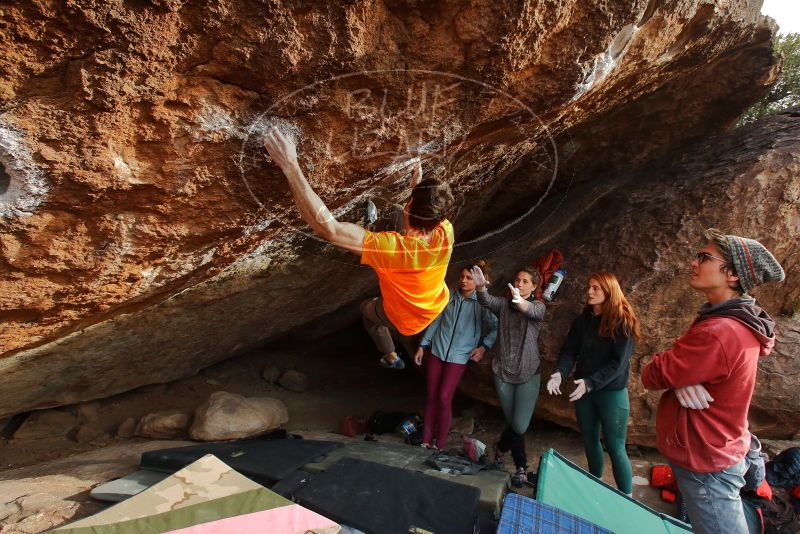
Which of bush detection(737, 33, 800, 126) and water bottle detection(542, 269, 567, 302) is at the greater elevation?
bush detection(737, 33, 800, 126)

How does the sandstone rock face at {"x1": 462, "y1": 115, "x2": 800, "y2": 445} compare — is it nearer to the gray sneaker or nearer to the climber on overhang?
the climber on overhang

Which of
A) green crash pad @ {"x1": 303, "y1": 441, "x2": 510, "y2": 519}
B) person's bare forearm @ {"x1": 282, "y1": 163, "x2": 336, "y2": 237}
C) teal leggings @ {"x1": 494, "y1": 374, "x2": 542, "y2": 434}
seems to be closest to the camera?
person's bare forearm @ {"x1": 282, "y1": 163, "x2": 336, "y2": 237}

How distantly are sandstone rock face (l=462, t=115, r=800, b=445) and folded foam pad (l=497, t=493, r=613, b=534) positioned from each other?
2.09 m

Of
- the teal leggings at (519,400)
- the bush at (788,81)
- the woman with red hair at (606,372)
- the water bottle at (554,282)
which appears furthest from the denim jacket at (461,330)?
the bush at (788,81)

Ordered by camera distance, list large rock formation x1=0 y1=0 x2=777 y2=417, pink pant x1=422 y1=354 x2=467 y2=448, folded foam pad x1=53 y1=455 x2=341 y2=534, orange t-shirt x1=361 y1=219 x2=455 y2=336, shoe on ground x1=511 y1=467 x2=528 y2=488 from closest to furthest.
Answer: large rock formation x1=0 y1=0 x2=777 y2=417 → folded foam pad x1=53 y1=455 x2=341 y2=534 → orange t-shirt x1=361 y1=219 x2=455 y2=336 → shoe on ground x1=511 y1=467 x2=528 y2=488 → pink pant x1=422 y1=354 x2=467 y2=448

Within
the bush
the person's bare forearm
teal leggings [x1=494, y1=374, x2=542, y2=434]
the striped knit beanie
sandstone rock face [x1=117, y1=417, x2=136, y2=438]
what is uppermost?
the bush

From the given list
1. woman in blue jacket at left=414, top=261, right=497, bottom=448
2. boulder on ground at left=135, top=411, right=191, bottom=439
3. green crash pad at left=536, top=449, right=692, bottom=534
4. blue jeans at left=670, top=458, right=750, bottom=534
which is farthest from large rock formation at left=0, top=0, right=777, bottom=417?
green crash pad at left=536, top=449, right=692, bottom=534

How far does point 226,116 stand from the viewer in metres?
2.31

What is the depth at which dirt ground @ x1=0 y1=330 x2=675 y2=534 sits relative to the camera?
313 cm

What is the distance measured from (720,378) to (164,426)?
501cm

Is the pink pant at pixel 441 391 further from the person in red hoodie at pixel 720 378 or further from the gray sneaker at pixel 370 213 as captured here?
the person in red hoodie at pixel 720 378

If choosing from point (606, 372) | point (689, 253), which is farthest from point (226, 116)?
point (689, 253)

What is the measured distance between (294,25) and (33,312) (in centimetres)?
233

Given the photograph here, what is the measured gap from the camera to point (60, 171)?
209 centimetres
